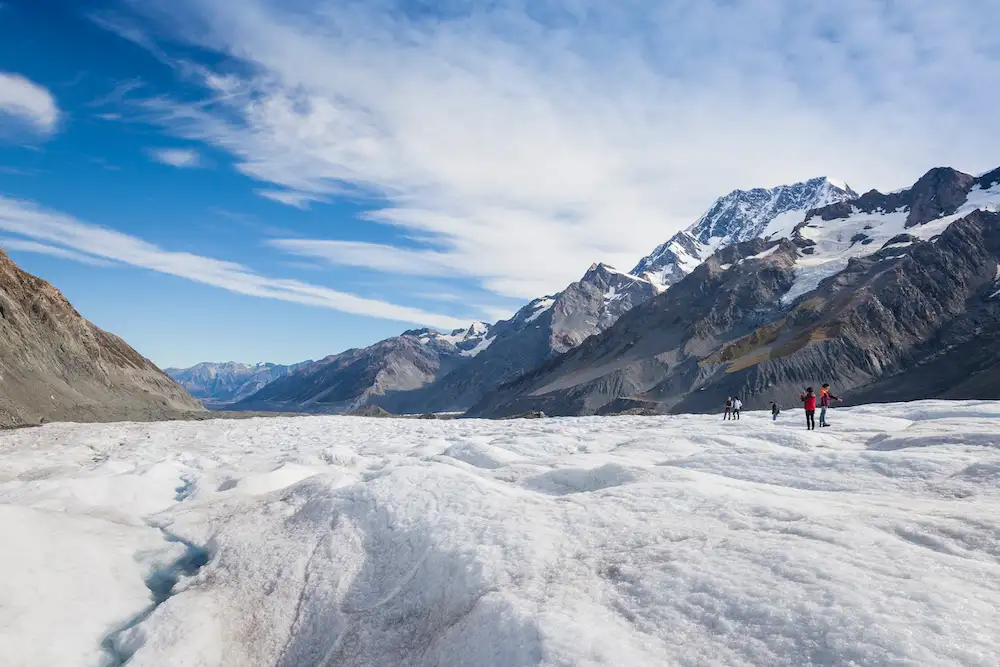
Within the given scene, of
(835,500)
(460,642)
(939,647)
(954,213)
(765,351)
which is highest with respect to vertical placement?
(954,213)

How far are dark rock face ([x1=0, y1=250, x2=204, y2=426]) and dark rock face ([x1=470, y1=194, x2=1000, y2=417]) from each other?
314 feet

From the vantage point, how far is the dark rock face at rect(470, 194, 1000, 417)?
10381cm

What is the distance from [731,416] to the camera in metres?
42.6

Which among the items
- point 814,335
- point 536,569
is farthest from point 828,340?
point 536,569

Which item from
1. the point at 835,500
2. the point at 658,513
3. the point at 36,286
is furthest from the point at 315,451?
the point at 36,286

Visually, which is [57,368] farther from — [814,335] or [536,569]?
[814,335]

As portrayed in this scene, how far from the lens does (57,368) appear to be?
251ft

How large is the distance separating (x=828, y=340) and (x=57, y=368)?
136 m

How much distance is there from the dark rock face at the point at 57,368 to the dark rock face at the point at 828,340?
314ft

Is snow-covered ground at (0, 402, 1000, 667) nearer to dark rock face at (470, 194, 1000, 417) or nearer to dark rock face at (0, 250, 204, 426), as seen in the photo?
dark rock face at (0, 250, 204, 426)

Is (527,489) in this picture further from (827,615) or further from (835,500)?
(827,615)

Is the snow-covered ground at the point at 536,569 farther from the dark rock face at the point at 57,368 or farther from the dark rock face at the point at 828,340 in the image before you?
the dark rock face at the point at 828,340

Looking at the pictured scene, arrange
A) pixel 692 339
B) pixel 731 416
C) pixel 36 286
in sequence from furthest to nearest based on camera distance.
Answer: pixel 692 339, pixel 36 286, pixel 731 416

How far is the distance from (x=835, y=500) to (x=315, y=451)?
19101 mm
